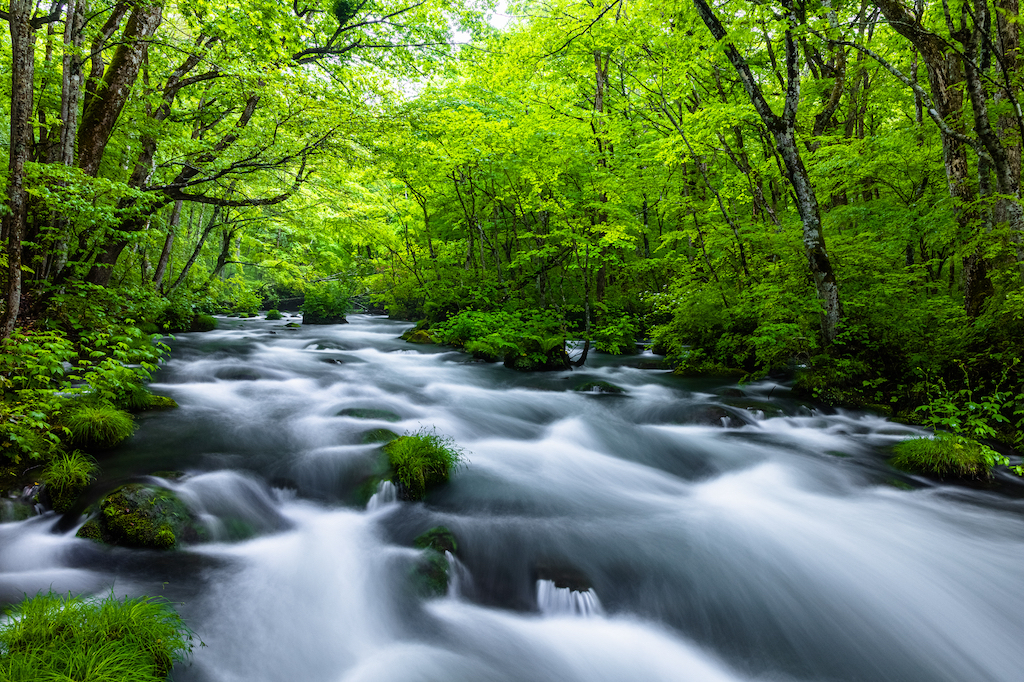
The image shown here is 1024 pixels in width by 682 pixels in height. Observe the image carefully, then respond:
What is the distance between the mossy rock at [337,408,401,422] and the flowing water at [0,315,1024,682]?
108 millimetres

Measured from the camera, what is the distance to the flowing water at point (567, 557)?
2922 mm

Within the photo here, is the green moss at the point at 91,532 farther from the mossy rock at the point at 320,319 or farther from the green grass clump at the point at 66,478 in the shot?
the mossy rock at the point at 320,319

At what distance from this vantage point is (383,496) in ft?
14.7

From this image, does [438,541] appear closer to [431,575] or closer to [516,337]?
[431,575]

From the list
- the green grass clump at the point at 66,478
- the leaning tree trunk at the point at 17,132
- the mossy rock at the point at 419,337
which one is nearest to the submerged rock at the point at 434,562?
the green grass clump at the point at 66,478

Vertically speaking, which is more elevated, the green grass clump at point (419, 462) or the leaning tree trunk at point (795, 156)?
the leaning tree trunk at point (795, 156)

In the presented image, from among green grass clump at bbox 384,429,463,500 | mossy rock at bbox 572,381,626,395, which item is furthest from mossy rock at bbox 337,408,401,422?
mossy rock at bbox 572,381,626,395

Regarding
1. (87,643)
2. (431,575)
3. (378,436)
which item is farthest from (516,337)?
(87,643)

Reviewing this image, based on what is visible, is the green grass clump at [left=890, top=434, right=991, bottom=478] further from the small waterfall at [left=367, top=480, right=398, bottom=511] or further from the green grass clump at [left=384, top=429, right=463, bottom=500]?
the small waterfall at [left=367, top=480, right=398, bottom=511]

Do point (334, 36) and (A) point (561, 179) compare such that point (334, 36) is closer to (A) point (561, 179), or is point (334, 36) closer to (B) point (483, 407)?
(A) point (561, 179)

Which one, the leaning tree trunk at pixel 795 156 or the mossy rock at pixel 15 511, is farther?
the leaning tree trunk at pixel 795 156

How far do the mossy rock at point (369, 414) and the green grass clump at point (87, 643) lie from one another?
388cm

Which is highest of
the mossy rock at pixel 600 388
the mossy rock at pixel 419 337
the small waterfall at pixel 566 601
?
the mossy rock at pixel 419 337

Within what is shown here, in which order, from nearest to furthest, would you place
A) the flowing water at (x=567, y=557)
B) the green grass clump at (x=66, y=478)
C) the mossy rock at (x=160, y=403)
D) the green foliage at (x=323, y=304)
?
the flowing water at (x=567, y=557) → the green grass clump at (x=66, y=478) → the mossy rock at (x=160, y=403) → the green foliage at (x=323, y=304)
